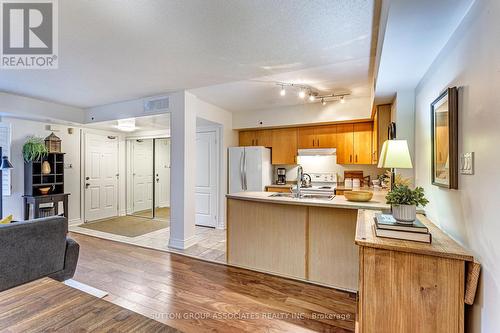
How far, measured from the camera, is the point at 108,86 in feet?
11.9

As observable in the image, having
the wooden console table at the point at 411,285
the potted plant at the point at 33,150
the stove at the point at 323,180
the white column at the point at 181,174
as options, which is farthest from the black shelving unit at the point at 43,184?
the wooden console table at the point at 411,285

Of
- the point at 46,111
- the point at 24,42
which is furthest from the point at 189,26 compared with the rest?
the point at 46,111

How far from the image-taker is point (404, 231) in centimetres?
151

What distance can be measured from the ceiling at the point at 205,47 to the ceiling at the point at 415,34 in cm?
32

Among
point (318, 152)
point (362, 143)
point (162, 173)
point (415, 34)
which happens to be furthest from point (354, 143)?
point (162, 173)

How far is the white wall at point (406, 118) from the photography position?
9.12 ft

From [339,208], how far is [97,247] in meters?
3.71

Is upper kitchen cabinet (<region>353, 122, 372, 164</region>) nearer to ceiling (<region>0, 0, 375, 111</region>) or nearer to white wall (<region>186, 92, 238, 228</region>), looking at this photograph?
ceiling (<region>0, 0, 375, 111</region>)

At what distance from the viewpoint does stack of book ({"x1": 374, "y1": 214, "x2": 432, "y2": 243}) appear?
145 centimetres

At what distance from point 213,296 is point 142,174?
5.24 metres

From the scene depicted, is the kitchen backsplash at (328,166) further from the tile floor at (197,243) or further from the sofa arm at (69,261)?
the sofa arm at (69,261)

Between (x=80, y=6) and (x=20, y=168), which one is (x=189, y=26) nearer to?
(x=80, y=6)

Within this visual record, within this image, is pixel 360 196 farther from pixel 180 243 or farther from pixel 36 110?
pixel 36 110

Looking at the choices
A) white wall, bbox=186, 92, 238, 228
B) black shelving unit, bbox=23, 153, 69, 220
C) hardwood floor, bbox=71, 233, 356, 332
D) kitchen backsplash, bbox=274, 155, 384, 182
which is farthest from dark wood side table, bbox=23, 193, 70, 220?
kitchen backsplash, bbox=274, 155, 384, 182
